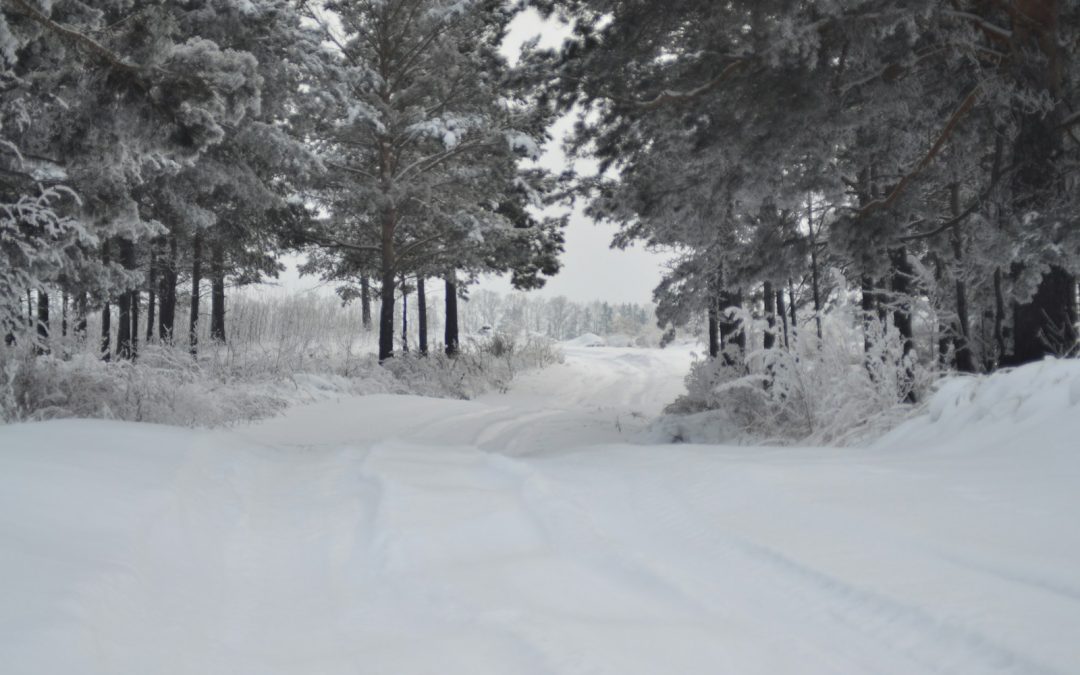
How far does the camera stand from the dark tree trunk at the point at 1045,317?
6250mm

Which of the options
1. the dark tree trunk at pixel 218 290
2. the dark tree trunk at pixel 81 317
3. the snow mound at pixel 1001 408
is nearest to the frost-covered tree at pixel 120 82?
the dark tree trunk at pixel 81 317

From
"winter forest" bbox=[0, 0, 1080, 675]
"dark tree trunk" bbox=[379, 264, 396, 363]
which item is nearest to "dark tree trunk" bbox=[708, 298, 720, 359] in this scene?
"winter forest" bbox=[0, 0, 1080, 675]

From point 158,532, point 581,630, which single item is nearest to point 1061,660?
point 581,630

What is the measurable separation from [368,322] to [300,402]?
1575cm

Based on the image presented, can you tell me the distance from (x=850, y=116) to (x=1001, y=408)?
2.59 meters

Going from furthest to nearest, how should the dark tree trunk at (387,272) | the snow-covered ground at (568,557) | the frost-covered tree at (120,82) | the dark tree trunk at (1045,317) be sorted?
the dark tree trunk at (387,272) → the dark tree trunk at (1045,317) → the frost-covered tree at (120,82) → the snow-covered ground at (568,557)

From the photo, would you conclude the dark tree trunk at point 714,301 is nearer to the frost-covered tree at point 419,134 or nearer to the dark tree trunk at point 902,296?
the dark tree trunk at point 902,296

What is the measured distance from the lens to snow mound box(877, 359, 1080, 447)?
2998mm

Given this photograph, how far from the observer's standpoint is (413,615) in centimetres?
178

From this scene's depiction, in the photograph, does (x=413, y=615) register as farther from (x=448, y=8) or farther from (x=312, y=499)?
(x=448, y=8)

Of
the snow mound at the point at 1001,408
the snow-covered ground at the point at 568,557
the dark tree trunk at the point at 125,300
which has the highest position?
the dark tree trunk at the point at 125,300

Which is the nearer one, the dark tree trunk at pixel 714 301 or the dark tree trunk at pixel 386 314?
the dark tree trunk at pixel 714 301

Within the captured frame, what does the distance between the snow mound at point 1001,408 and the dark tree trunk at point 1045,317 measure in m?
3.11

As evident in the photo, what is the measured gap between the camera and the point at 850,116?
4.95 metres
